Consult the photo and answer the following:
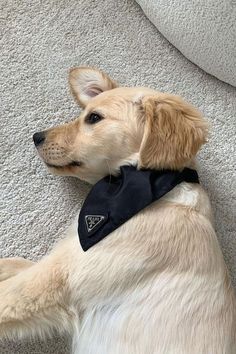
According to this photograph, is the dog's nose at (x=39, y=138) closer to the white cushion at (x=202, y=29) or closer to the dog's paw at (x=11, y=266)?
the dog's paw at (x=11, y=266)

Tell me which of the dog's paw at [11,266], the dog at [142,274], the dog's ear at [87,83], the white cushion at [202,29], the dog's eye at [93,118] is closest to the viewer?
the dog at [142,274]

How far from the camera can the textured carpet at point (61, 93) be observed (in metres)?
2.05

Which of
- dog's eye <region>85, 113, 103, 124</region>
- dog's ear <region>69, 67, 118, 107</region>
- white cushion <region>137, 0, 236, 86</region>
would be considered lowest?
dog's eye <region>85, 113, 103, 124</region>

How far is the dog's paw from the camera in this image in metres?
1.88

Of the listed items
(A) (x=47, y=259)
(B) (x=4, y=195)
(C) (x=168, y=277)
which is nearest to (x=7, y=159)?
(B) (x=4, y=195)

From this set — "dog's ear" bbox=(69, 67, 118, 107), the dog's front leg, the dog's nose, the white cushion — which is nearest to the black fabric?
the dog's front leg

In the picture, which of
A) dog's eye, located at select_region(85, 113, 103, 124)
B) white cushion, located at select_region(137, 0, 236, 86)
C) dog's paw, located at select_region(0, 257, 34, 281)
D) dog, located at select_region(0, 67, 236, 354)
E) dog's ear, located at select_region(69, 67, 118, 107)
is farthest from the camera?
white cushion, located at select_region(137, 0, 236, 86)

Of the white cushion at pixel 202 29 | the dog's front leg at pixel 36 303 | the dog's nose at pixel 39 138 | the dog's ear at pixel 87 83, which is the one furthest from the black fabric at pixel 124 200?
the white cushion at pixel 202 29

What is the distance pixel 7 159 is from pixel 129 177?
61cm

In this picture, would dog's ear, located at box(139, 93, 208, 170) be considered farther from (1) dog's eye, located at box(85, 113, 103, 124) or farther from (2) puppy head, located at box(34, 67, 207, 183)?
(1) dog's eye, located at box(85, 113, 103, 124)

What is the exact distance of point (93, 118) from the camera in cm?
178

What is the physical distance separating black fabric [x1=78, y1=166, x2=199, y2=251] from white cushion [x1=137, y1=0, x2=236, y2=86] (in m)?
0.69

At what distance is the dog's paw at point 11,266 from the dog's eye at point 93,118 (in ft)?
1.84

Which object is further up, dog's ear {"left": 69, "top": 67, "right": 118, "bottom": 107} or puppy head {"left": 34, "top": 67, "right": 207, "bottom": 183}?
dog's ear {"left": 69, "top": 67, "right": 118, "bottom": 107}
